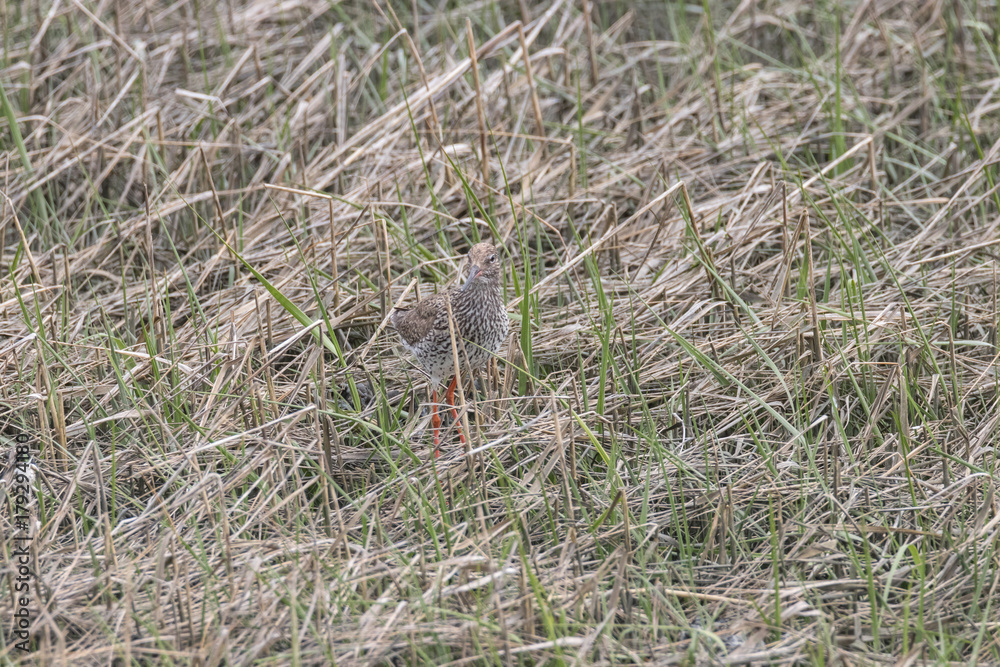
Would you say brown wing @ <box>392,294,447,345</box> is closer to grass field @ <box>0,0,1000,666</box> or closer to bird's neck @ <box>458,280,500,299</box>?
bird's neck @ <box>458,280,500,299</box>

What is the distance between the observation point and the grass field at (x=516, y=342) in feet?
10.7

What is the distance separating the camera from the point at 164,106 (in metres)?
6.82

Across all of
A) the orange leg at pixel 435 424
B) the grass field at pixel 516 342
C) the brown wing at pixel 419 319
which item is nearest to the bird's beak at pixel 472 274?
the brown wing at pixel 419 319

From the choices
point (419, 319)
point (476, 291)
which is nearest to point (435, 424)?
point (419, 319)

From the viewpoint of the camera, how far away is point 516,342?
15.5 feet

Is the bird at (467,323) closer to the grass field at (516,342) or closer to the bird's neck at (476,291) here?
the bird's neck at (476,291)

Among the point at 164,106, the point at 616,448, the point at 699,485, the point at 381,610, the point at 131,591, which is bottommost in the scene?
the point at 699,485

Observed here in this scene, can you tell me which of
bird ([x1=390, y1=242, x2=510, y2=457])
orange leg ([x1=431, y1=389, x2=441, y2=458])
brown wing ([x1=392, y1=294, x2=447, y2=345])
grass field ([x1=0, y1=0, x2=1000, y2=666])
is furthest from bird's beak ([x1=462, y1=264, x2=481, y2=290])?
orange leg ([x1=431, y1=389, x2=441, y2=458])

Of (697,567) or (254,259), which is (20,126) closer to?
(254,259)

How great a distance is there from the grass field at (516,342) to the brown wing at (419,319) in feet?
0.72

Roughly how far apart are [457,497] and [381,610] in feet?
2.64

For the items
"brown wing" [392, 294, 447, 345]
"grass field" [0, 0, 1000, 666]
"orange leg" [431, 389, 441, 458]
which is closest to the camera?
"grass field" [0, 0, 1000, 666]

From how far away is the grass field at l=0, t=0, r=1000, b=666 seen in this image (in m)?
3.26

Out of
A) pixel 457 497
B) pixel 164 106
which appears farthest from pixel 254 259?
pixel 457 497
